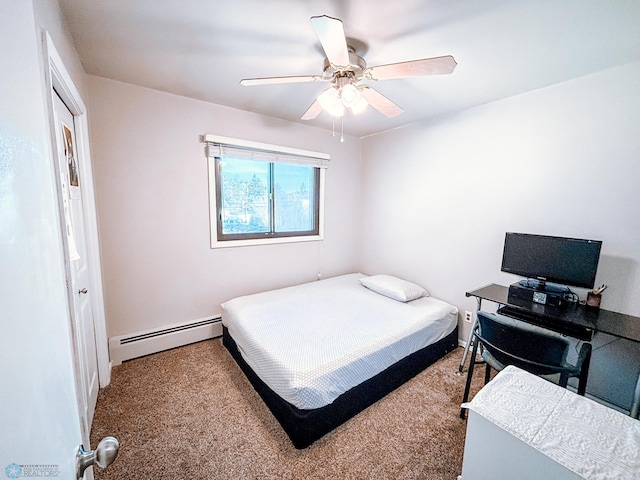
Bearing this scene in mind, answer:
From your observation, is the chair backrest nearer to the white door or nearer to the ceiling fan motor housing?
the ceiling fan motor housing

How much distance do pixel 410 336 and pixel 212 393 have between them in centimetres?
159

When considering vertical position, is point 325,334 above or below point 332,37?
below

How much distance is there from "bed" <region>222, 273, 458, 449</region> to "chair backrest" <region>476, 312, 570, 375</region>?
23.3 inches

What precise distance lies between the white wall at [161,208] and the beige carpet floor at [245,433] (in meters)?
0.65

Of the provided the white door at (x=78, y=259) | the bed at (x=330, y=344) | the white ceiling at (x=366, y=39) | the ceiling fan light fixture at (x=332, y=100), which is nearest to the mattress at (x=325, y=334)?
the bed at (x=330, y=344)

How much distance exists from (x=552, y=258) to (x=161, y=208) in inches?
130

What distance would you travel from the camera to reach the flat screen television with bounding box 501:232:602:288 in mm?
1876

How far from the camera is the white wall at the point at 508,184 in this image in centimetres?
182

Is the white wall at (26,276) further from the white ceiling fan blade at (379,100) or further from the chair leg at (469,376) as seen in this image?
the chair leg at (469,376)

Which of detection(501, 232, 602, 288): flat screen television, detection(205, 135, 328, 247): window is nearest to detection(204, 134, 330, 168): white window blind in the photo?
detection(205, 135, 328, 247): window

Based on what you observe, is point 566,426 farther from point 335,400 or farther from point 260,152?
point 260,152

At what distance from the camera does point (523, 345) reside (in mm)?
1553

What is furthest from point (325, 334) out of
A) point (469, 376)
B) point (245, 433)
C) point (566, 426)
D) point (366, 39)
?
point (366, 39)

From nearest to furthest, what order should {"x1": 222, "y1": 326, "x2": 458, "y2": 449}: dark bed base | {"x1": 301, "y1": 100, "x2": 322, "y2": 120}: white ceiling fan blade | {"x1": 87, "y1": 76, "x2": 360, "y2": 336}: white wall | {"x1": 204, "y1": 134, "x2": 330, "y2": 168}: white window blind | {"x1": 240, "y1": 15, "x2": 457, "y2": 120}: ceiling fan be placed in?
{"x1": 240, "y1": 15, "x2": 457, "y2": 120}: ceiling fan
{"x1": 222, "y1": 326, "x2": 458, "y2": 449}: dark bed base
{"x1": 301, "y1": 100, "x2": 322, "y2": 120}: white ceiling fan blade
{"x1": 87, "y1": 76, "x2": 360, "y2": 336}: white wall
{"x1": 204, "y1": 134, "x2": 330, "y2": 168}: white window blind
